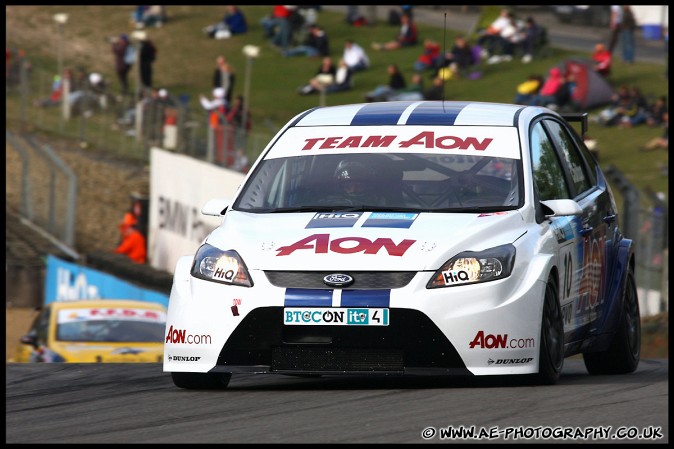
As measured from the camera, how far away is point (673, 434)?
621 cm

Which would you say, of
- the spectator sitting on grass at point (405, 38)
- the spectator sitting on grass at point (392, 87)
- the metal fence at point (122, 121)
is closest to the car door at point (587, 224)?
the metal fence at point (122, 121)

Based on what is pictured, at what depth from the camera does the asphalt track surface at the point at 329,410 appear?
6.29 meters

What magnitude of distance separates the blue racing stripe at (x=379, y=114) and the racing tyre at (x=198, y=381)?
176 centimetres

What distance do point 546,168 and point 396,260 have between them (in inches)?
69.1

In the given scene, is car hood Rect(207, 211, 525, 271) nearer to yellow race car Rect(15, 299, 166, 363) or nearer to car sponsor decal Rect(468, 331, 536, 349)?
car sponsor decal Rect(468, 331, 536, 349)

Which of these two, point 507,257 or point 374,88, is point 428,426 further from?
point 374,88

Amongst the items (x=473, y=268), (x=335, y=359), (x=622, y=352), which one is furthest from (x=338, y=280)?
(x=622, y=352)

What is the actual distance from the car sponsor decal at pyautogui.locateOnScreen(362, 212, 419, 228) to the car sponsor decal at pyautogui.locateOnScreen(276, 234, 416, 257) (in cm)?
20

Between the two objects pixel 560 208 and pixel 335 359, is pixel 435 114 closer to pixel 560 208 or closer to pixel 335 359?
pixel 560 208

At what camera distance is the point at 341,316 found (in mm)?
7547

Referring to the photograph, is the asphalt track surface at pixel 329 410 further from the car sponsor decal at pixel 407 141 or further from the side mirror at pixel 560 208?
the car sponsor decal at pixel 407 141

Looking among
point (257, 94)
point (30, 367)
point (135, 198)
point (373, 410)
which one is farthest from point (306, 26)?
point (373, 410)

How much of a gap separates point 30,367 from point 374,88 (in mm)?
27529

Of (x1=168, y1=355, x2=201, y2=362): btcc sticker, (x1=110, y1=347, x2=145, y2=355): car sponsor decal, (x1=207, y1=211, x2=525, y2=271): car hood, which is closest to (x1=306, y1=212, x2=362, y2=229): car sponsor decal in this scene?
(x1=207, y1=211, x2=525, y2=271): car hood
